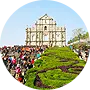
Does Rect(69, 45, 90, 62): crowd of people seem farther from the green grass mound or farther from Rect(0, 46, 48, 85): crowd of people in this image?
Rect(0, 46, 48, 85): crowd of people

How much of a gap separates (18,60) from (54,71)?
1.20m

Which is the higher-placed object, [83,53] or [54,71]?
[83,53]

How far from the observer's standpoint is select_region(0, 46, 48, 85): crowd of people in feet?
32.2

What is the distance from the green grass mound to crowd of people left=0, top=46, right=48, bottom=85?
0.58ft

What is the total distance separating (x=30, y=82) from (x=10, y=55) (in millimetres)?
2168

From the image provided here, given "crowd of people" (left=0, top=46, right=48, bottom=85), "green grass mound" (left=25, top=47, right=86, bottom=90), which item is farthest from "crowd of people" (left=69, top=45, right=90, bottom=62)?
"crowd of people" (left=0, top=46, right=48, bottom=85)

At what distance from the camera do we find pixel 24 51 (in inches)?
462

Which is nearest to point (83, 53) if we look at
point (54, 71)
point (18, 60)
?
point (54, 71)

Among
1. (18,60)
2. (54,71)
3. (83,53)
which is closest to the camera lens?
Result: (54,71)

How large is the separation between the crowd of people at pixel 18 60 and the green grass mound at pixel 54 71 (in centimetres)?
18

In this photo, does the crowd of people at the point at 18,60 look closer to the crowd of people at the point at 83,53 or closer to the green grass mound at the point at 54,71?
the green grass mound at the point at 54,71

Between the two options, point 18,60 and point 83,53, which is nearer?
point 18,60

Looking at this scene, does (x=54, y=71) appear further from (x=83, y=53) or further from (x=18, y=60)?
(x=83, y=53)

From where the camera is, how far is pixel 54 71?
10172mm
